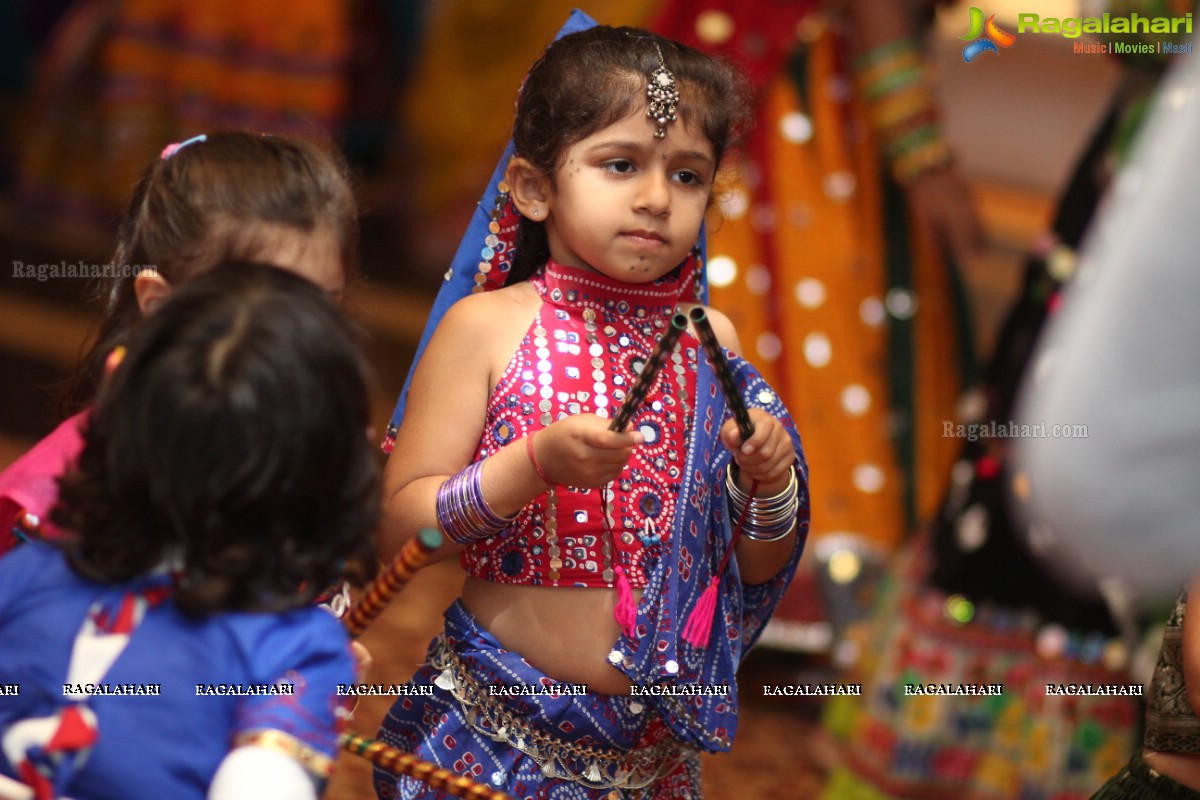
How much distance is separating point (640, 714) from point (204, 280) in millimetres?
633

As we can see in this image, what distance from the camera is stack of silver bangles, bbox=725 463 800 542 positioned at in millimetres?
1481

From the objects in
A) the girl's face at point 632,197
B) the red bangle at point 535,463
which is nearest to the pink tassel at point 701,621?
the red bangle at point 535,463

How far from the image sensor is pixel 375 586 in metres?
1.14

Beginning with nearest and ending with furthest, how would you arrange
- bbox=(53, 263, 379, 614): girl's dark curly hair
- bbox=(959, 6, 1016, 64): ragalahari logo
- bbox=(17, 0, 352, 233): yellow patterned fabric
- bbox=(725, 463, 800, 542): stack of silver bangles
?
bbox=(53, 263, 379, 614): girl's dark curly hair, bbox=(725, 463, 800, 542): stack of silver bangles, bbox=(959, 6, 1016, 64): ragalahari logo, bbox=(17, 0, 352, 233): yellow patterned fabric

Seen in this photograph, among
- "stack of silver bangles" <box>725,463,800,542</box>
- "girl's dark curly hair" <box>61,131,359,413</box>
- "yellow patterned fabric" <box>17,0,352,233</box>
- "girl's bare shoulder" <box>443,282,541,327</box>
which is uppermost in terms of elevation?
"girl's dark curly hair" <box>61,131,359,413</box>

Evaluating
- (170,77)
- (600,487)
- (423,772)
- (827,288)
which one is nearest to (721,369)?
(600,487)

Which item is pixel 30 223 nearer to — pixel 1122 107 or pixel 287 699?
pixel 1122 107

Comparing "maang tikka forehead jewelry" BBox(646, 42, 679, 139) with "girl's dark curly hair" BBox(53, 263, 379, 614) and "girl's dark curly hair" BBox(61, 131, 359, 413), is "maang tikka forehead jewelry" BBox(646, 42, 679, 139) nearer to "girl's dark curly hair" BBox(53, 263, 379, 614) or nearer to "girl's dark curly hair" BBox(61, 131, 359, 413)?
"girl's dark curly hair" BBox(61, 131, 359, 413)

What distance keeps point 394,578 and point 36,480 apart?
0.41m

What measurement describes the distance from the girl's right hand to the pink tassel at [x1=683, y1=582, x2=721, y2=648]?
0.64ft

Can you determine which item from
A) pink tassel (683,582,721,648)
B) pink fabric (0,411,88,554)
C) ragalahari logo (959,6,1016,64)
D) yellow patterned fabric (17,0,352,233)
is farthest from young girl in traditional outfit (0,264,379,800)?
yellow patterned fabric (17,0,352,233)

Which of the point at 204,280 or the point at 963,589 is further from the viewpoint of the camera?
the point at 963,589

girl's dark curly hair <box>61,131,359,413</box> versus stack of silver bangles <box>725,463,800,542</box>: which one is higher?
girl's dark curly hair <box>61,131,359,413</box>

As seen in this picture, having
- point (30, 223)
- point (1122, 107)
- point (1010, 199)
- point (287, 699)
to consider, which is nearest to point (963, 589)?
point (1122, 107)
